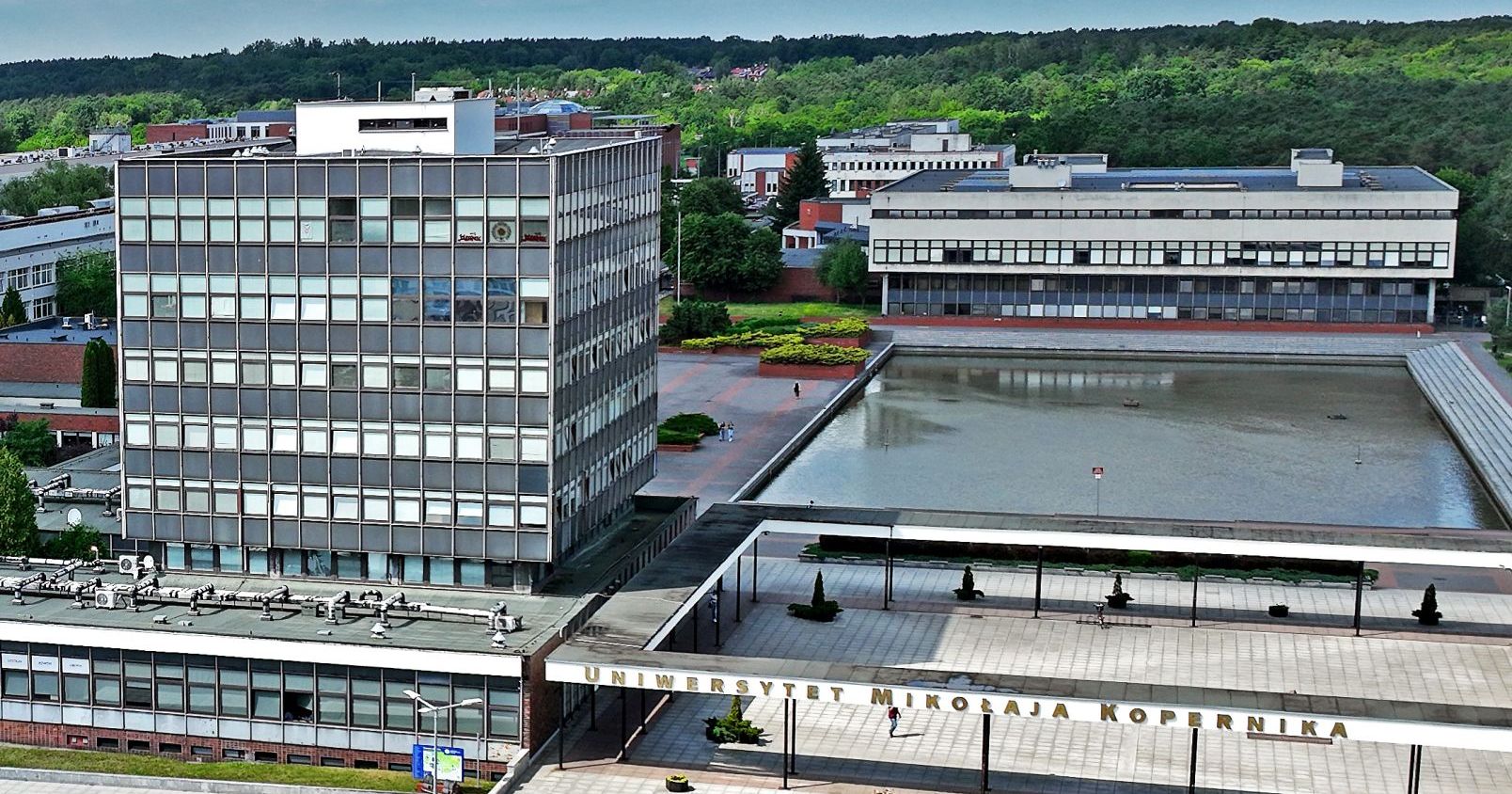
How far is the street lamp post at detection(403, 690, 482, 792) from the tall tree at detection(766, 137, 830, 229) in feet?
371

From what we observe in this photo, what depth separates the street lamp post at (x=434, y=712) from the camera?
40.5 metres

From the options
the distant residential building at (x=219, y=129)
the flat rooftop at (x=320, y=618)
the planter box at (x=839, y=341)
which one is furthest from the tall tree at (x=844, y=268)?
the flat rooftop at (x=320, y=618)

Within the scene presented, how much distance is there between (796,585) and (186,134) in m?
137

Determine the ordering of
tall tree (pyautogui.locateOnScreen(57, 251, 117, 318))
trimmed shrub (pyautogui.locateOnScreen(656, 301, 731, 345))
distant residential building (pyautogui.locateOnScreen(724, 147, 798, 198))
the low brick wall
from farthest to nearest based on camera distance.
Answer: distant residential building (pyautogui.locateOnScreen(724, 147, 798, 198)) → trimmed shrub (pyautogui.locateOnScreen(656, 301, 731, 345)) → tall tree (pyautogui.locateOnScreen(57, 251, 117, 318)) → the low brick wall

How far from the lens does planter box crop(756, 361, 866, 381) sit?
324ft

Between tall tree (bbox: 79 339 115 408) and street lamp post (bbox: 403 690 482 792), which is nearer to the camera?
street lamp post (bbox: 403 690 482 792)

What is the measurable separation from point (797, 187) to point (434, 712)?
116m

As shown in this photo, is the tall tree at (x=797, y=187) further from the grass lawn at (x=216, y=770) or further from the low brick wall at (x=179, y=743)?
the grass lawn at (x=216, y=770)

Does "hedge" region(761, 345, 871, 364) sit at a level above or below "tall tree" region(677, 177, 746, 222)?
below

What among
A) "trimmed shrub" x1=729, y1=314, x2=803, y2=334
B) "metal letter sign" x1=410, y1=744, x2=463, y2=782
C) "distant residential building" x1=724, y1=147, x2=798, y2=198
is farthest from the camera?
"distant residential building" x1=724, y1=147, x2=798, y2=198

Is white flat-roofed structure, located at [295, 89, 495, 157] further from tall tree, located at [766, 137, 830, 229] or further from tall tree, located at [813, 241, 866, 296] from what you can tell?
tall tree, located at [766, 137, 830, 229]

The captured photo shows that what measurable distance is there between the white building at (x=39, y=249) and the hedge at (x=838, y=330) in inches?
1464

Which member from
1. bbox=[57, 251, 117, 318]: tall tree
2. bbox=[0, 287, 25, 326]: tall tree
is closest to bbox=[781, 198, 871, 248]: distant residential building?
bbox=[57, 251, 117, 318]: tall tree

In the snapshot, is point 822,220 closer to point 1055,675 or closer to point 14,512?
point 1055,675
